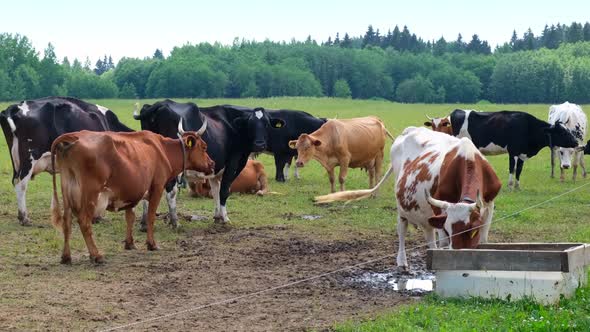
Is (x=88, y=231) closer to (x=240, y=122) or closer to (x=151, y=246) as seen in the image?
(x=151, y=246)

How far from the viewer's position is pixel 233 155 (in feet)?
54.7

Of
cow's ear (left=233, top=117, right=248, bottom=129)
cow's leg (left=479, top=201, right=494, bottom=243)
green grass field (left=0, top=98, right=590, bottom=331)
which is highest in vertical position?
cow's ear (left=233, top=117, right=248, bottom=129)

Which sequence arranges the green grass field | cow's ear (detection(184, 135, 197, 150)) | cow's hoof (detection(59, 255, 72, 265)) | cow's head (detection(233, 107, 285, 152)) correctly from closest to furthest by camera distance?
the green grass field < cow's hoof (detection(59, 255, 72, 265)) < cow's ear (detection(184, 135, 197, 150)) < cow's head (detection(233, 107, 285, 152))

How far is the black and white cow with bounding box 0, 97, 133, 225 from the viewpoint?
15.2 metres

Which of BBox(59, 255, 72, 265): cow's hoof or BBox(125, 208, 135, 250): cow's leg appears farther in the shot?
BBox(125, 208, 135, 250): cow's leg

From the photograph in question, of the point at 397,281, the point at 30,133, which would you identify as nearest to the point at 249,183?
the point at 30,133

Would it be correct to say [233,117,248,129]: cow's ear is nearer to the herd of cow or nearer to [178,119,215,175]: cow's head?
the herd of cow

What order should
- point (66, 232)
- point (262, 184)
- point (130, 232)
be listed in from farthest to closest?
1. point (262, 184)
2. point (130, 232)
3. point (66, 232)

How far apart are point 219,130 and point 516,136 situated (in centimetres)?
956

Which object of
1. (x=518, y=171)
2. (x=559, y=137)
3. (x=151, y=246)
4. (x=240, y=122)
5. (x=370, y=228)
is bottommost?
(x=370, y=228)

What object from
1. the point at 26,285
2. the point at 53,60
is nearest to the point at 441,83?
the point at 53,60

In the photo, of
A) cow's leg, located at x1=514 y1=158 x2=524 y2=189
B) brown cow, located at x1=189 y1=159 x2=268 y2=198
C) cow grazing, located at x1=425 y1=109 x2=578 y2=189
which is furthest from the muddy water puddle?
cow grazing, located at x1=425 y1=109 x2=578 y2=189

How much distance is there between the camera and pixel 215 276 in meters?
11.0

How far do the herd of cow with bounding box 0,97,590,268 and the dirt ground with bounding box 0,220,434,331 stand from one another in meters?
0.74
